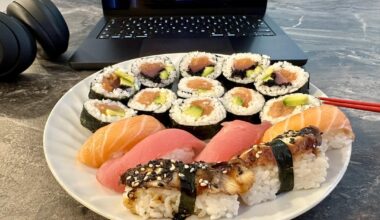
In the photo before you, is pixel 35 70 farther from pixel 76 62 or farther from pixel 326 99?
pixel 326 99

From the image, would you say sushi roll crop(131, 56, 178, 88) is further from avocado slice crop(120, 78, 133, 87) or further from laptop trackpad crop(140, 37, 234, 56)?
laptop trackpad crop(140, 37, 234, 56)

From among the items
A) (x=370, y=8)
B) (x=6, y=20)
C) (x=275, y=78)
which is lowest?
(x=370, y=8)

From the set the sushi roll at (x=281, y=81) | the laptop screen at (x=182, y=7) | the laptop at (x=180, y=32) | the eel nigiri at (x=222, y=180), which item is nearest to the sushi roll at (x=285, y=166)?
the eel nigiri at (x=222, y=180)

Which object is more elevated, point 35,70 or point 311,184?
point 311,184

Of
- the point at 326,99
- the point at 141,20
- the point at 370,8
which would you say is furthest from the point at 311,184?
the point at 370,8

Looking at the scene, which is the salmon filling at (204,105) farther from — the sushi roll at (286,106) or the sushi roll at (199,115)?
the sushi roll at (286,106)

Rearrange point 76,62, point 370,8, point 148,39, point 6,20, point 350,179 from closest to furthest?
point 350,179 → point 6,20 → point 76,62 → point 148,39 → point 370,8

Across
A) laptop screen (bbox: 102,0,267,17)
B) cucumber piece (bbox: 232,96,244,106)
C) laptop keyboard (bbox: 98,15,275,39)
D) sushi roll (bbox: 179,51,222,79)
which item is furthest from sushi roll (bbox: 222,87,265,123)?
laptop screen (bbox: 102,0,267,17)
